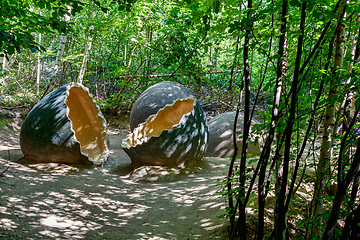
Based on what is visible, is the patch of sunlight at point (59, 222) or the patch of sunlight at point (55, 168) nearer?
the patch of sunlight at point (59, 222)

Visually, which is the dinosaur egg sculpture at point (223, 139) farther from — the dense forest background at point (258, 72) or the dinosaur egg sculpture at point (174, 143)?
the dinosaur egg sculpture at point (174, 143)

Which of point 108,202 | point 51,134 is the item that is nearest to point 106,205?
point 108,202

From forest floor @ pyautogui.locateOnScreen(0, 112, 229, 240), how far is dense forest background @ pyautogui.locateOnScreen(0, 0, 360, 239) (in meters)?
0.53

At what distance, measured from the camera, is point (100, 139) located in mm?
6953

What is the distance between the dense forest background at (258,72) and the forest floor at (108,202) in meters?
0.53

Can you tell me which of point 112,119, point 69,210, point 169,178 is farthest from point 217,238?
point 112,119

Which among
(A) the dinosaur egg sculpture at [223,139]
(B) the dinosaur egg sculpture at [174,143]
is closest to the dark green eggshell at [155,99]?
(B) the dinosaur egg sculpture at [174,143]

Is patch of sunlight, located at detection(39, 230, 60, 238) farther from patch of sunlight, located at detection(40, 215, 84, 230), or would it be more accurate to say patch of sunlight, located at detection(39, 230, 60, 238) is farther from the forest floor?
patch of sunlight, located at detection(40, 215, 84, 230)

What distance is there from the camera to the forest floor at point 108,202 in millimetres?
2939

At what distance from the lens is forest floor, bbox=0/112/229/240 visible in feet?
9.64

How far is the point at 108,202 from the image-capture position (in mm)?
4008

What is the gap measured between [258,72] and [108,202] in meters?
7.48

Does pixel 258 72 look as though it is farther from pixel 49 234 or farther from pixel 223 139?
pixel 49 234

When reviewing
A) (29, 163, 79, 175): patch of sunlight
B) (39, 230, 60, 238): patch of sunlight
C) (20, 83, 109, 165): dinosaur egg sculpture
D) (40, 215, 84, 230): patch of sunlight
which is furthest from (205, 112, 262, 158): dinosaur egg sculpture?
(39, 230, 60, 238): patch of sunlight
